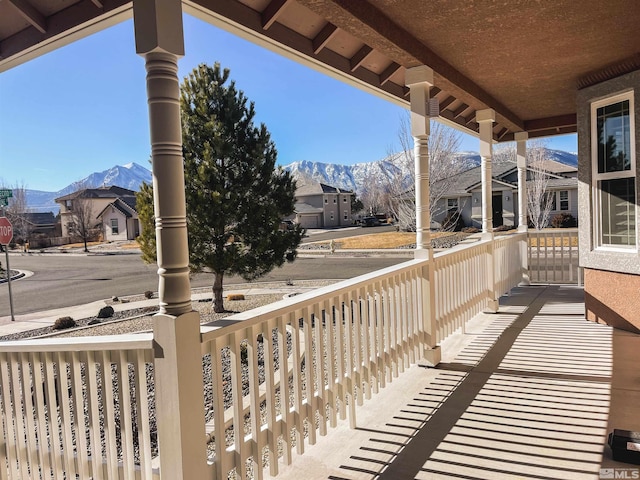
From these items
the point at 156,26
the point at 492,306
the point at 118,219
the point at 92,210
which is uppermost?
the point at 92,210

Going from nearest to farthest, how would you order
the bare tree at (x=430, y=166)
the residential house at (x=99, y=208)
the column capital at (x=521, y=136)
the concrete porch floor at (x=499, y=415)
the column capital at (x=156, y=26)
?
the column capital at (x=156, y=26) < the concrete porch floor at (x=499, y=415) < the column capital at (x=521, y=136) < the bare tree at (x=430, y=166) < the residential house at (x=99, y=208)

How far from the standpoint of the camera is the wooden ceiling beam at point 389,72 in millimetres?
4367

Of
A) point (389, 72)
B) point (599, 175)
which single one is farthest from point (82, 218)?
point (599, 175)

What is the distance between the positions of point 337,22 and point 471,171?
28.2 m

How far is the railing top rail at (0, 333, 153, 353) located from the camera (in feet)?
5.81

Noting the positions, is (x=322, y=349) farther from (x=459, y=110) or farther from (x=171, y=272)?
(x=459, y=110)

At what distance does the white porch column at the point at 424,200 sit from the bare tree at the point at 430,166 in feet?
49.5

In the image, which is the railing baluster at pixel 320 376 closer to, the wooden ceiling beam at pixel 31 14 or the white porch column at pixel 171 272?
the white porch column at pixel 171 272

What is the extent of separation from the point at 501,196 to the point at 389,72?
2524 centimetres

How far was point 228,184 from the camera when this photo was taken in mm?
10047

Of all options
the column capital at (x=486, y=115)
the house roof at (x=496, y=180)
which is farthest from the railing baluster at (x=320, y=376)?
the house roof at (x=496, y=180)

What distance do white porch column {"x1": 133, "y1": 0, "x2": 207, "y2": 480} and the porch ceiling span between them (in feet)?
2.10

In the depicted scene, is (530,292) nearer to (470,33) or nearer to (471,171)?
(470,33)

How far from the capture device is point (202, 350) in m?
1.80
